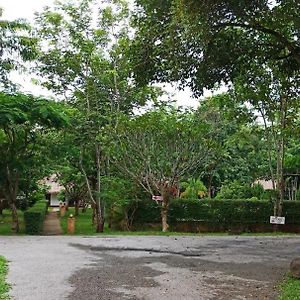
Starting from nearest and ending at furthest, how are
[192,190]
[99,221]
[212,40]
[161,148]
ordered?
[212,40]
[161,148]
[99,221]
[192,190]

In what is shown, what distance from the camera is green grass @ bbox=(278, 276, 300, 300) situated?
6.60 meters

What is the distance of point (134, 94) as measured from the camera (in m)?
20.5

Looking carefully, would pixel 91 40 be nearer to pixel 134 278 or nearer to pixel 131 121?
pixel 131 121

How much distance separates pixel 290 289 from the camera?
281 inches

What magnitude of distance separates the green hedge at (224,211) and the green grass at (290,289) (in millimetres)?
11693

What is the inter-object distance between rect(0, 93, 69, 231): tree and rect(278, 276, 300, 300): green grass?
415 inches

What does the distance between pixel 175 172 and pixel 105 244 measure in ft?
18.7

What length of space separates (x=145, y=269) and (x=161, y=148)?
32.7ft

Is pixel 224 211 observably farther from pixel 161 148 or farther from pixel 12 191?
pixel 12 191

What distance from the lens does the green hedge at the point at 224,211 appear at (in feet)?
65.4

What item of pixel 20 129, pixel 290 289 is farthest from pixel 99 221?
pixel 290 289

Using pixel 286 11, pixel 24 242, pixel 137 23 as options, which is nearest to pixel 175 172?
pixel 24 242

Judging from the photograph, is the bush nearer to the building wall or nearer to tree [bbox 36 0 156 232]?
tree [bbox 36 0 156 232]

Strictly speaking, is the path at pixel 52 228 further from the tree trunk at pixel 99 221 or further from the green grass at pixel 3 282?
the green grass at pixel 3 282
